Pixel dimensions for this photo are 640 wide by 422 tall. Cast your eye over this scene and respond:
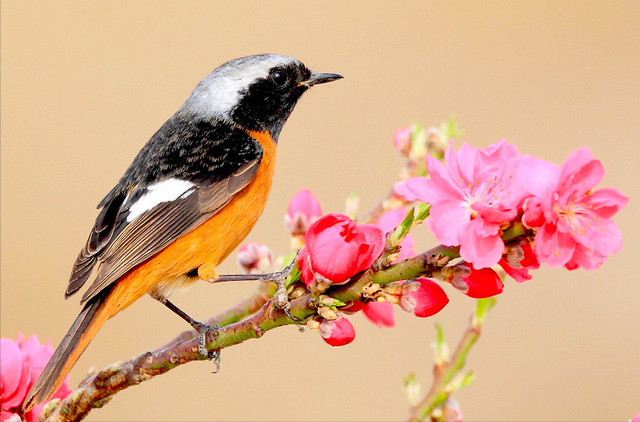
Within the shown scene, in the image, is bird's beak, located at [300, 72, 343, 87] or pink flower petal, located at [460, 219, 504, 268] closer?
pink flower petal, located at [460, 219, 504, 268]

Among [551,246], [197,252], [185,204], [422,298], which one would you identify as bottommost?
[197,252]

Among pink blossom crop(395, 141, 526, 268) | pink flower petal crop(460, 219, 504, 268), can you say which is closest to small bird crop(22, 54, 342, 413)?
pink blossom crop(395, 141, 526, 268)

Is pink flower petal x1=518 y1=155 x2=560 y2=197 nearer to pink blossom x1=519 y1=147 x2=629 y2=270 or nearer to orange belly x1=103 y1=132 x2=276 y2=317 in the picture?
pink blossom x1=519 y1=147 x2=629 y2=270

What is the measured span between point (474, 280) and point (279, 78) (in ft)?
5.55

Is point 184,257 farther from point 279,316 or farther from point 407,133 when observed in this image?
point 279,316

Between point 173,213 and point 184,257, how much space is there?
152 millimetres

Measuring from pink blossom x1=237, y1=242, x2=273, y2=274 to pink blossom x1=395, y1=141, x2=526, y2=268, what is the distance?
0.82 metres

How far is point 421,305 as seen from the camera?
3.81 ft

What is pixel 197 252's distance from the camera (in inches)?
87.2

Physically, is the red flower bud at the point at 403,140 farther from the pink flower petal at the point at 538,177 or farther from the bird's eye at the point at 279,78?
the pink flower petal at the point at 538,177

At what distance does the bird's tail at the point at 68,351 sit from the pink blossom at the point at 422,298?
81 cm

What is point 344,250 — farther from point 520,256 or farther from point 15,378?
point 15,378

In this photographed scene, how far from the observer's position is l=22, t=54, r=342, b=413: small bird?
208cm

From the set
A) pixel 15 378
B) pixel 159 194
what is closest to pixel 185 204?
pixel 159 194
